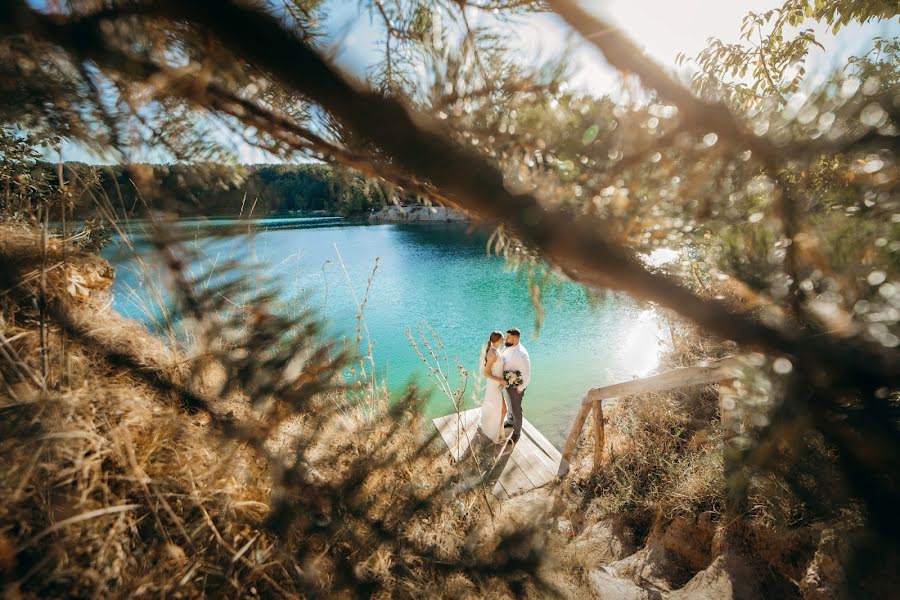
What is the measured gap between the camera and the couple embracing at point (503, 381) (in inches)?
195

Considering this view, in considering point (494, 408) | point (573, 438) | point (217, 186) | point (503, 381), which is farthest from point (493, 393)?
point (217, 186)

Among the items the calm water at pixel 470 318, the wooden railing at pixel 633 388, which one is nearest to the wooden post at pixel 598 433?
the wooden railing at pixel 633 388

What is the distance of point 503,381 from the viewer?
5016 millimetres

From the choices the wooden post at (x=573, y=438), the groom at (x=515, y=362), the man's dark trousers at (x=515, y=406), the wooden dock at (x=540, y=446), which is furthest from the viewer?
the man's dark trousers at (x=515, y=406)

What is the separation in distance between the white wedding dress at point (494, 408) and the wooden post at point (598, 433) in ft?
4.21

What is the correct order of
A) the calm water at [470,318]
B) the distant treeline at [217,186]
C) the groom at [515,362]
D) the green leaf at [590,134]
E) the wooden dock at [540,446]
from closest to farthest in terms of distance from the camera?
1. the green leaf at [590,134]
2. the distant treeline at [217,186]
3. the calm water at [470,318]
4. the wooden dock at [540,446]
5. the groom at [515,362]

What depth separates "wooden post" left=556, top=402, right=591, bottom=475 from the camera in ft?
15.5

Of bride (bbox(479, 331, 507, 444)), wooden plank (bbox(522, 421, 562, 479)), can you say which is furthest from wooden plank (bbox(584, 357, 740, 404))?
wooden plank (bbox(522, 421, 562, 479))

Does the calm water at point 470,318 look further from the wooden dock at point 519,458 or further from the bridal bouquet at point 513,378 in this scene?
the wooden dock at point 519,458

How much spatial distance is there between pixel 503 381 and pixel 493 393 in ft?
1.30

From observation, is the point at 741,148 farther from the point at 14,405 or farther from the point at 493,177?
the point at 14,405

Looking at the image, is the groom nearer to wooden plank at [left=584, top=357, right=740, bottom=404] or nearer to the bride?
the bride

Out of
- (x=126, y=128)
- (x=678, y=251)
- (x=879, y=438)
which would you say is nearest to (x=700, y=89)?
(x=678, y=251)

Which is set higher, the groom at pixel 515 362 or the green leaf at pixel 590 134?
the green leaf at pixel 590 134
